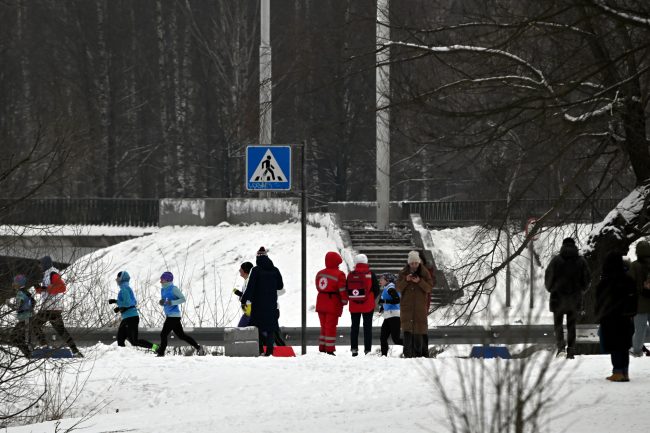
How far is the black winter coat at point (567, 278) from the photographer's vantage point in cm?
1557

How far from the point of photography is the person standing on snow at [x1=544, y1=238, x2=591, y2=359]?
15.5 metres

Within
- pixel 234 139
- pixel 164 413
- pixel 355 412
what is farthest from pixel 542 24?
pixel 234 139

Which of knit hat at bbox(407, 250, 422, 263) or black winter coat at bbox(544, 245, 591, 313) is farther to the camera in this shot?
knit hat at bbox(407, 250, 422, 263)

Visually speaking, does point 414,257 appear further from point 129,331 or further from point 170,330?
point 129,331

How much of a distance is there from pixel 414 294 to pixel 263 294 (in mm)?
2152

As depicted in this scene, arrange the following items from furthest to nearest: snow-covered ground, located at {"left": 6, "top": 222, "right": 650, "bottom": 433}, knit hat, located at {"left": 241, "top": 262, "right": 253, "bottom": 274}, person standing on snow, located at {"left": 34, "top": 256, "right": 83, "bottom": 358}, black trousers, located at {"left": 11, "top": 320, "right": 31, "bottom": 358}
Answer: knit hat, located at {"left": 241, "top": 262, "right": 253, "bottom": 274}
person standing on snow, located at {"left": 34, "top": 256, "right": 83, "bottom": 358}
snow-covered ground, located at {"left": 6, "top": 222, "right": 650, "bottom": 433}
black trousers, located at {"left": 11, "top": 320, "right": 31, "bottom": 358}

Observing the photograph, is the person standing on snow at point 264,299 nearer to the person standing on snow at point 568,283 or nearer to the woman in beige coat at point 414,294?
the woman in beige coat at point 414,294

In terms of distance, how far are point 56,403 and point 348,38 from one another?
5293mm

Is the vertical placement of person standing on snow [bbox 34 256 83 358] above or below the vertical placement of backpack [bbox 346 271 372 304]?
below

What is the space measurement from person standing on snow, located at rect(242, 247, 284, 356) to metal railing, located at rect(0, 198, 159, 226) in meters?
21.2

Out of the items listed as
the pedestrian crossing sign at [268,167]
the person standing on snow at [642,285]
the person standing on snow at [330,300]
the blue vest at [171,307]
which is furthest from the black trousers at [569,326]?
the blue vest at [171,307]

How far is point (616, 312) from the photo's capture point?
42.4 ft

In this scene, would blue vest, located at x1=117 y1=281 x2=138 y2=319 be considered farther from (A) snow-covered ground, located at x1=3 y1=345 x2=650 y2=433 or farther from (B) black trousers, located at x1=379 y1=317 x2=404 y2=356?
(B) black trousers, located at x1=379 y1=317 x2=404 y2=356

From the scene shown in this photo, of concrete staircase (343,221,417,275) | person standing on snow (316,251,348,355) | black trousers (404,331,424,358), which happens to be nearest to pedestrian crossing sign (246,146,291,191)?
person standing on snow (316,251,348,355)
